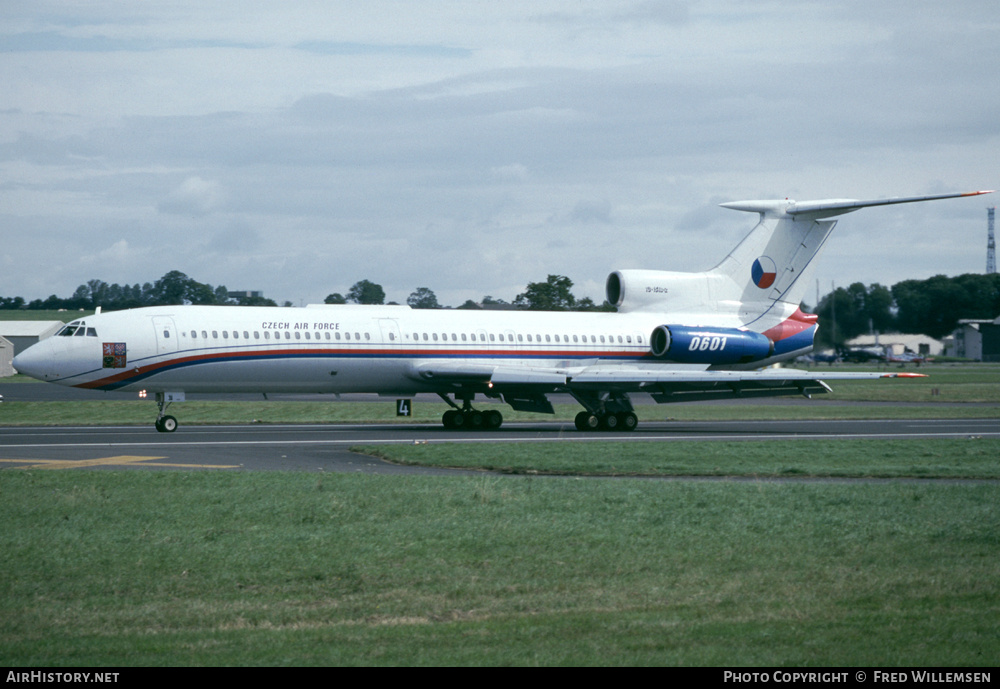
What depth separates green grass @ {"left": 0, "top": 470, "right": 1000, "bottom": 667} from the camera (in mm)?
8180

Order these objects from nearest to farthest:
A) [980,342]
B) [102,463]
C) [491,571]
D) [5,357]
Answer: [491,571] → [102,463] → [5,357] → [980,342]

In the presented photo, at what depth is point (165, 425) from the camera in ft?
101

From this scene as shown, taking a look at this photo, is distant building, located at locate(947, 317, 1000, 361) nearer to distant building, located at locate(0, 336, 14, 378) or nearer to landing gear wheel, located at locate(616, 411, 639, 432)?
landing gear wheel, located at locate(616, 411, 639, 432)

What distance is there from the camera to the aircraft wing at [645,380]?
33750 mm

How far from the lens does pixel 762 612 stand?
9.29 meters

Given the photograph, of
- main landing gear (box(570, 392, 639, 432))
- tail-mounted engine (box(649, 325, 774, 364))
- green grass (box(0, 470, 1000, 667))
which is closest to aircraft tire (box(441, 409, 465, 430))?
main landing gear (box(570, 392, 639, 432))

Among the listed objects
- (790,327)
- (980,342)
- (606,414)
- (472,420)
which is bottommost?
(472,420)

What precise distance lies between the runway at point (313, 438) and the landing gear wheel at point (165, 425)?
1.08 ft

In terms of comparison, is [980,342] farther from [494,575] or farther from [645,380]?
[494,575]

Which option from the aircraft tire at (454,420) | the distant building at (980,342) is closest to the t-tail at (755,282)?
the aircraft tire at (454,420)

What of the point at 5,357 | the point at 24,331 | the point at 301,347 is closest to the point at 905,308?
the point at 301,347

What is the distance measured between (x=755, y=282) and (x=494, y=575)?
3138cm

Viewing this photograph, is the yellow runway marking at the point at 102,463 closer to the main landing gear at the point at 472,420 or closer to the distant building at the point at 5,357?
the main landing gear at the point at 472,420
